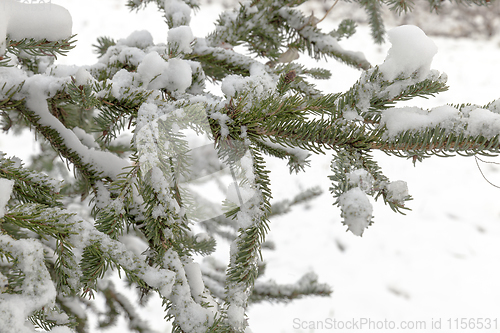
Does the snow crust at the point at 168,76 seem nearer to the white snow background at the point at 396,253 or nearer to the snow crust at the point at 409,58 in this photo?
the snow crust at the point at 409,58

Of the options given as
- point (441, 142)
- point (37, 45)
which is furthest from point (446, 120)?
point (37, 45)

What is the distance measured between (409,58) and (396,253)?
303cm

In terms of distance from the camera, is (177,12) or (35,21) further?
(177,12)

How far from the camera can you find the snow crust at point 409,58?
0.65 m

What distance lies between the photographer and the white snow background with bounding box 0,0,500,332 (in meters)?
2.78

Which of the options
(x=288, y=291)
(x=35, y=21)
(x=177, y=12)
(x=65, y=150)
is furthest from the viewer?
(x=288, y=291)

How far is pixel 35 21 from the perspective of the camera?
0.75 meters

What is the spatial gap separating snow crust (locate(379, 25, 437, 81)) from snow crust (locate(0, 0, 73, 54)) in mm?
692

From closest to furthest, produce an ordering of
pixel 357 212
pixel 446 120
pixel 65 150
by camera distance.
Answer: pixel 357 212, pixel 446 120, pixel 65 150

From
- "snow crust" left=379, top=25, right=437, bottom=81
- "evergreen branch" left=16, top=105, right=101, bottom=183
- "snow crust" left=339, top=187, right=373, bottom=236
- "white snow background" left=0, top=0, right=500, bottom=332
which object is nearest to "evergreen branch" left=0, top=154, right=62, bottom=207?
"evergreen branch" left=16, top=105, right=101, bottom=183

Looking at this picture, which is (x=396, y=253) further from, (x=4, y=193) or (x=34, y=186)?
(x=4, y=193)

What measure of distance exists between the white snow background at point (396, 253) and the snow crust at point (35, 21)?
1.47 meters

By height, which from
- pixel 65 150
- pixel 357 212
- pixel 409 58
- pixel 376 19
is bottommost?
pixel 357 212

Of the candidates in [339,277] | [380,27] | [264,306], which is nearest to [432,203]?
[339,277]
